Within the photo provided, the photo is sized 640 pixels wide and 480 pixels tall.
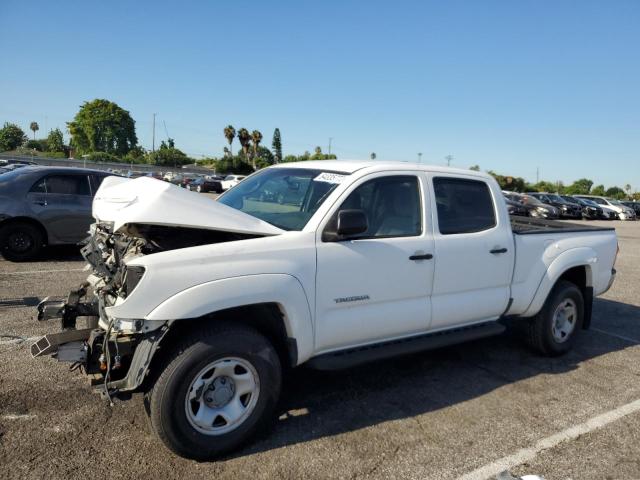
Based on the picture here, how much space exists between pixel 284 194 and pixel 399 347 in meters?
1.55

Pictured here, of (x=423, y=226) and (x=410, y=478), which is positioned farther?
(x=423, y=226)

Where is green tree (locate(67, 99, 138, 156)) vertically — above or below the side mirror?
above

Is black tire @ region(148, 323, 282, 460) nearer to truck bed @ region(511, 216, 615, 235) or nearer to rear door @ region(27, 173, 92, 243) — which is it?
truck bed @ region(511, 216, 615, 235)

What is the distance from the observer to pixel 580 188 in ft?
273

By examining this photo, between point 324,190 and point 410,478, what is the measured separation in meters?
2.07

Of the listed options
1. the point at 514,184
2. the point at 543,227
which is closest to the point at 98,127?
the point at 514,184

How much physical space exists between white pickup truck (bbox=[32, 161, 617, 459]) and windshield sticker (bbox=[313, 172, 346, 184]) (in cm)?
2

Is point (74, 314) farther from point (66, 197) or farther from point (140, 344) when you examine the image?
point (66, 197)

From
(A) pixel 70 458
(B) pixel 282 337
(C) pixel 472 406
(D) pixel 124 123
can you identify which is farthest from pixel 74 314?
(D) pixel 124 123

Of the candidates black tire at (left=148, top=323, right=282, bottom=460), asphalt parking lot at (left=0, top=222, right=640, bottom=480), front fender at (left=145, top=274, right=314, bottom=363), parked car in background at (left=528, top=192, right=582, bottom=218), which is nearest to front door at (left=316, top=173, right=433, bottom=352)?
front fender at (left=145, top=274, right=314, bottom=363)

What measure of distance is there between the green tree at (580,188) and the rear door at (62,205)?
3160 inches

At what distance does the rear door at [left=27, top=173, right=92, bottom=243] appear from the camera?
335 inches

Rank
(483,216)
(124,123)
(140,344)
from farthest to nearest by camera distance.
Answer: (124,123), (483,216), (140,344)

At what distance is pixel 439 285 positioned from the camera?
162 inches
